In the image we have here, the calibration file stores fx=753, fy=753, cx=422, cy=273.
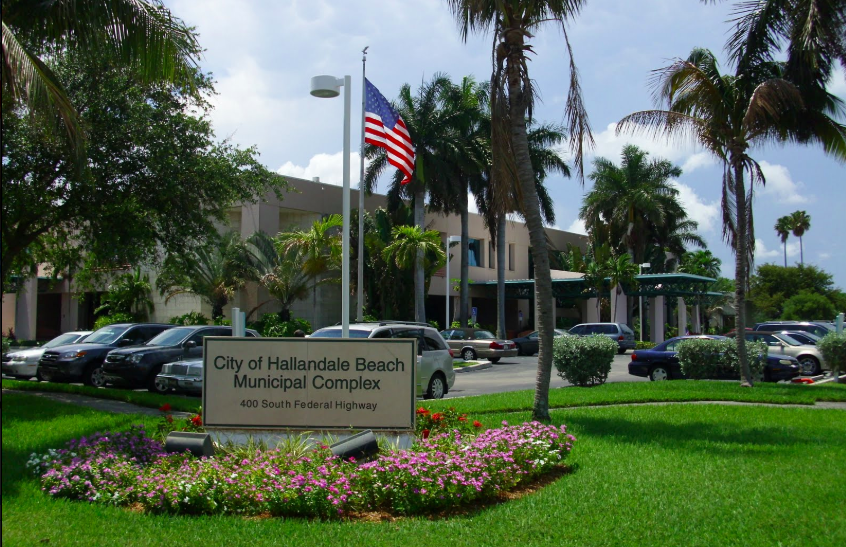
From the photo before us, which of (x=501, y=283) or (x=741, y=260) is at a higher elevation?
(x=501, y=283)

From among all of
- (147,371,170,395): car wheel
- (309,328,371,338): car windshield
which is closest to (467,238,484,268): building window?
(147,371,170,395): car wheel

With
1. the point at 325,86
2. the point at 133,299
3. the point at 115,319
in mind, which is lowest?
the point at 115,319

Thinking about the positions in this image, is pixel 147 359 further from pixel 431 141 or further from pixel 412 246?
pixel 431 141

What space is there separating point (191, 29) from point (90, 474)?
1321 cm

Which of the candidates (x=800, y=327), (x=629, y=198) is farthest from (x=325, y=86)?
(x=629, y=198)

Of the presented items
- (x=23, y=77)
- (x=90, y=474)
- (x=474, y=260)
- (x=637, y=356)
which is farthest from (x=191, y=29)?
(x=474, y=260)

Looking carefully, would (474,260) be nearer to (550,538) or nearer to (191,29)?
(191,29)

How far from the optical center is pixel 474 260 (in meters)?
50.2

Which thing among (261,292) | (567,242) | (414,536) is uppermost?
(567,242)

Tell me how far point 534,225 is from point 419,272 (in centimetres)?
2502

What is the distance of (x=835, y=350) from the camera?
66.2 ft

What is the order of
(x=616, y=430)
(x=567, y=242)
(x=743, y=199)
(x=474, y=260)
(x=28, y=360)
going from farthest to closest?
(x=567, y=242) → (x=474, y=260) → (x=28, y=360) → (x=743, y=199) → (x=616, y=430)

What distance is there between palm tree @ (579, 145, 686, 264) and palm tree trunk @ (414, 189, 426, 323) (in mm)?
19146

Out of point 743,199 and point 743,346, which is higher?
point 743,199
